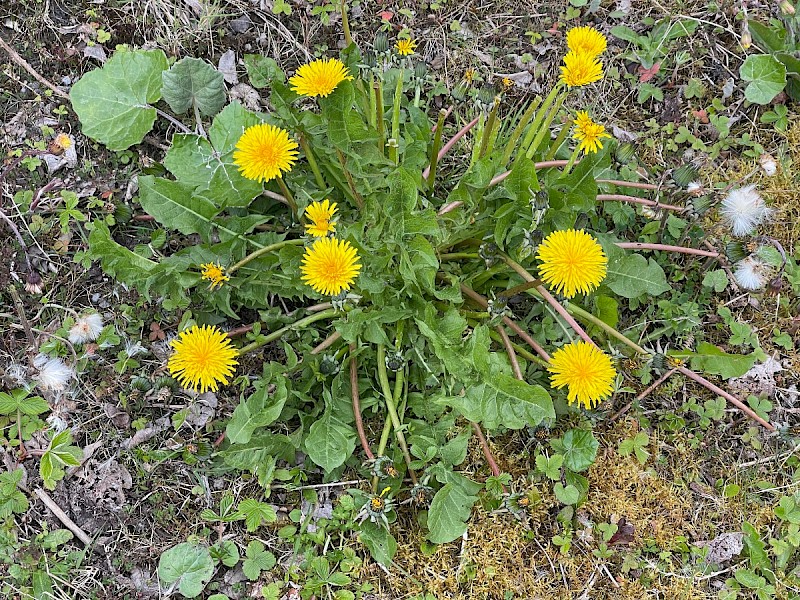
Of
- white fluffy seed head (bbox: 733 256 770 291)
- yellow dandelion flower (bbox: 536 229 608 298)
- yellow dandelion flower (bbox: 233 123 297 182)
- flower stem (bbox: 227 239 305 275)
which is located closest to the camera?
yellow dandelion flower (bbox: 536 229 608 298)

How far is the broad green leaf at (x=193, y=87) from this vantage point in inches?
96.3

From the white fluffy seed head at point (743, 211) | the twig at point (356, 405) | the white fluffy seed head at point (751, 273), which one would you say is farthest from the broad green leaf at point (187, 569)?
the white fluffy seed head at point (743, 211)

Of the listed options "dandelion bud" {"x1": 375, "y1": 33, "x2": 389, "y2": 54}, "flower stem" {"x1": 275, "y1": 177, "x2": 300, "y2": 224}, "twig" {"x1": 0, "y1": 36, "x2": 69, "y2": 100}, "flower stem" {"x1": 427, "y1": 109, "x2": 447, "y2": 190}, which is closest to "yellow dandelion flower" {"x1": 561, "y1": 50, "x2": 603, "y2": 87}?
"flower stem" {"x1": 427, "y1": 109, "x2": 447, "y2": 190}

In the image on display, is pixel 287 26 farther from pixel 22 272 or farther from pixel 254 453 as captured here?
pixel 254 453

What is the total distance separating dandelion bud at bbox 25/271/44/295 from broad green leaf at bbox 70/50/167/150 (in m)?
0.58

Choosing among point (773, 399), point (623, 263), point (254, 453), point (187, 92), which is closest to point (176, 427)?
point (254, 453)

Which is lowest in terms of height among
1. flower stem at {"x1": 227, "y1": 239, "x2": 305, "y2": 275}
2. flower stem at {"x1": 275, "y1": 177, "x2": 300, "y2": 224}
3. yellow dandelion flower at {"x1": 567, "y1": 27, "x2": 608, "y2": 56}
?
flower stem at {"x1": 227, "y1": 239, "x2": 305, "y2": 275}

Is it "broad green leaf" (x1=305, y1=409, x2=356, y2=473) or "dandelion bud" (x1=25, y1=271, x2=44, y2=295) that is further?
"dandelion bud" (x1=25, y1=271, x2=44, y2=295)

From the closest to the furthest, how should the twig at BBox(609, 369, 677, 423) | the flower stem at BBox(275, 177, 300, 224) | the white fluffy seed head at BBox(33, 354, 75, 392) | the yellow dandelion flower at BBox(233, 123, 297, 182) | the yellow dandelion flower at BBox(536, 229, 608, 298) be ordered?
the yellow dandelion flower at BBox(536, 229, 608, 298) → the yellow dandelion flower at BBox(233, 123, 297, 182) → the flower stem at BBox(275, 177, 300, 224) → the white fluffy seed head at BBox(33, 354, 75, 392) → the twig at BBox(609, 369, 677, 423)

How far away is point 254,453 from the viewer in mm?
2225

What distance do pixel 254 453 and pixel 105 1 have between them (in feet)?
6.67

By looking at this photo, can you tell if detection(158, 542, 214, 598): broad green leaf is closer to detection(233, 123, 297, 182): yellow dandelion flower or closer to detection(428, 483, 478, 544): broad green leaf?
detection(428, 483, 478, 544): broad green leaf

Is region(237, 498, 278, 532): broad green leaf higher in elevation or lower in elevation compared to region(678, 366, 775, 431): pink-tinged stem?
lower

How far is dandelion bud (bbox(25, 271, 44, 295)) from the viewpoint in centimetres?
245
